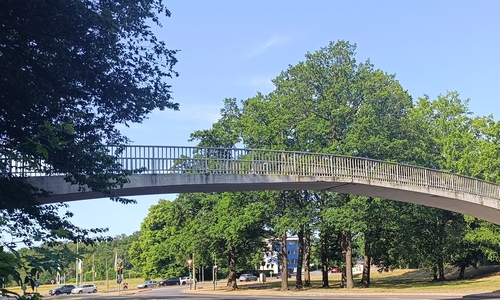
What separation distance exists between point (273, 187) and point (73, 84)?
435 inches

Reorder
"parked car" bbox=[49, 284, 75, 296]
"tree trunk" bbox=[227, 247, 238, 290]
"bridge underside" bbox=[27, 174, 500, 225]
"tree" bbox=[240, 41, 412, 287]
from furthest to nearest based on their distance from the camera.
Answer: "parked car" bbox=[49, 284, 75, 296] < "tree trunk" bbox=[227, 247, 238, 290] < "tree" bbox=[240, 41, 412, 287] < "bridge underside" bbox=[27, 174, 500, 225]

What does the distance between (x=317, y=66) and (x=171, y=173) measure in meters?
22.4

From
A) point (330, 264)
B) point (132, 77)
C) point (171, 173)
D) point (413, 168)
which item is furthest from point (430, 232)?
point (132, 77)

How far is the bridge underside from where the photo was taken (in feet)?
57.0

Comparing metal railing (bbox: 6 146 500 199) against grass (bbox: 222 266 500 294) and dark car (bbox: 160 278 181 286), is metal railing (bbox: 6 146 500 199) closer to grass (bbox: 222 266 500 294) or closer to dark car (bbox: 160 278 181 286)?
grass (bbox: 222 266 500 294)

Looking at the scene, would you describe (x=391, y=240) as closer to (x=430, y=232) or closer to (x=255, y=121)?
(x=430, y=232)

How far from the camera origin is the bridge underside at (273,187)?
17381mm

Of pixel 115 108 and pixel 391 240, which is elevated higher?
pixel 115 108

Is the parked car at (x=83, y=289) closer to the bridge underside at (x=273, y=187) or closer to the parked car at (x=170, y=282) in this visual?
the parked car at (x=170, y=282)

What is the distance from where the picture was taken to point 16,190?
12.1 metres

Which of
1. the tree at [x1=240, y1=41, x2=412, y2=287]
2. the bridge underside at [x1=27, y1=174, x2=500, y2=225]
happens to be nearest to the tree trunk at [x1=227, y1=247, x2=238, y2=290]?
the tree at [x1=240, y1=41, x2=412, y2=287]

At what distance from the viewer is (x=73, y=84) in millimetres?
12664

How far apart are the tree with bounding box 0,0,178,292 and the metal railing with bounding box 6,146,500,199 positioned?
344 cm

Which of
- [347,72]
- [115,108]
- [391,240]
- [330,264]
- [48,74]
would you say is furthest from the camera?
[330,264]
